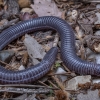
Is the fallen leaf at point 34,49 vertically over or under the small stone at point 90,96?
over

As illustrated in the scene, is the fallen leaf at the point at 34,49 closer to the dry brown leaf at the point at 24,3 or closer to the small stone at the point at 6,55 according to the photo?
the small stone at the point at 6,55

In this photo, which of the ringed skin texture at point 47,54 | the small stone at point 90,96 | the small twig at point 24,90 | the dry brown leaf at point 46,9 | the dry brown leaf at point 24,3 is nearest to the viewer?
the small stone at point 90,96

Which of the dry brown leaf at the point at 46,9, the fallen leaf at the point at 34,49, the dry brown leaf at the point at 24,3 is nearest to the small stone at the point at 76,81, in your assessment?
the fallen leaf at the point at 34,49

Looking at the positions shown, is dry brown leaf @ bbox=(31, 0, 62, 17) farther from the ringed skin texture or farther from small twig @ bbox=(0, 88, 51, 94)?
small twig @ bbox=(0, 88, 51, 94)

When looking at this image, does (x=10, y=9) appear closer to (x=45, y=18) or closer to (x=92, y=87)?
(x=45, y=18)

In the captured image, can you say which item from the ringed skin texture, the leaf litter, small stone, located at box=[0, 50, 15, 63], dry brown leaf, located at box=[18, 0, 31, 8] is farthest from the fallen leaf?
dry brown leaf, located at box=[18, 0, 31, 8]

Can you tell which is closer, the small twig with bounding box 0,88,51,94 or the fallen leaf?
the small twig with bounding box 0,88,51,94

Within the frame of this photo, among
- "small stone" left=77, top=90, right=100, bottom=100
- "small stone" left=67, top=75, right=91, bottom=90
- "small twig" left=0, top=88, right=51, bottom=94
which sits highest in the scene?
"small stone" left=67, top=75, right=91, bottom=90

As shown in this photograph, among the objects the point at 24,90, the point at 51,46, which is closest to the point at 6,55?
the point at 51,46
